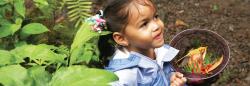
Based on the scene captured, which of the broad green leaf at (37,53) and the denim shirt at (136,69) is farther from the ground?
the broad green leaf at (37,53)

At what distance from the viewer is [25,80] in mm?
1562

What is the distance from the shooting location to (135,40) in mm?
2475

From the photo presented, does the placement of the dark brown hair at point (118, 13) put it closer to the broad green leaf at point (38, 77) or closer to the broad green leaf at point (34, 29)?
the broad green leaf at point (34, 29)

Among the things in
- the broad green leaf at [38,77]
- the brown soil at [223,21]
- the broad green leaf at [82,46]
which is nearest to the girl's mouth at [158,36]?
the broad green leaf at [82,46]

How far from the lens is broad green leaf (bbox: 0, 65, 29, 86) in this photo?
4.94 feet

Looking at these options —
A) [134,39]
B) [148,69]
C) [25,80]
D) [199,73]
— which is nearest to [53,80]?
[25,80]

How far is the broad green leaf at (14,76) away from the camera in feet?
4.94

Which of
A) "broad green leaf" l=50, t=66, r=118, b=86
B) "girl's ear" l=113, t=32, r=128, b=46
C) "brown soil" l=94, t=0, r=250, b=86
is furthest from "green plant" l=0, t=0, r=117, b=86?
"brown soil" l=94, t=0, r=250, b=86

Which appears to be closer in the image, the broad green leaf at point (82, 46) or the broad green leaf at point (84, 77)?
the broad green leaf at point (84, 77)

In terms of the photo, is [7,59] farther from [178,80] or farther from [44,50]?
[178,80]

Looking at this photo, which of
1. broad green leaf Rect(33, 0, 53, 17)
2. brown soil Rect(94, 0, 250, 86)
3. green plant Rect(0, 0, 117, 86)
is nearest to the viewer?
green plant Rect(0, 0, 117, 86)

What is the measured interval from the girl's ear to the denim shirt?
0.09m

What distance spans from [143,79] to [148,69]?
71mm

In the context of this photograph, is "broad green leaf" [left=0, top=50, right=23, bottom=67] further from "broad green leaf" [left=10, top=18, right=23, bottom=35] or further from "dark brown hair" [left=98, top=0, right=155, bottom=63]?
"dark brown hair" [left=98, top=0, right=155, bottom=63]
